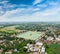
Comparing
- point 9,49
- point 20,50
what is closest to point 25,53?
point 20,50

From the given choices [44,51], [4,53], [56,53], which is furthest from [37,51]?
[4,53]

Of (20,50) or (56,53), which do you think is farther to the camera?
(20,50)

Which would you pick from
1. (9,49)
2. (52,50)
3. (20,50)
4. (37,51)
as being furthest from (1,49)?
(52,50)

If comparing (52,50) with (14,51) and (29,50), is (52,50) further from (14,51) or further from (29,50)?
(14,51)

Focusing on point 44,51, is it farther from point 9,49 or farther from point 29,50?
point 9,49

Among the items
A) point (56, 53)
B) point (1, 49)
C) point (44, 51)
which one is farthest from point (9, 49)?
point (56, 53)

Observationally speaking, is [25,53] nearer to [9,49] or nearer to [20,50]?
[20,50]

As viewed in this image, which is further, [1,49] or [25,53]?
[1,49]
